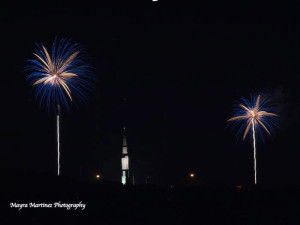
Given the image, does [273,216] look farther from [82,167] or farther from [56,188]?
[82,167]

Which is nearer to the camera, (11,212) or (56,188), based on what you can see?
(11,212)

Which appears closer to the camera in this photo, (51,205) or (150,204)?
(51,205)

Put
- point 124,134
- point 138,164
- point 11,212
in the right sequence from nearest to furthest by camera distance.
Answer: point 11,212 → point 124,134 → point 138,164

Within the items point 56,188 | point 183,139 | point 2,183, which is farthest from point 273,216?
point 183,139

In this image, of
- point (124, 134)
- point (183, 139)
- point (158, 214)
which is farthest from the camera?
point (183, 139)

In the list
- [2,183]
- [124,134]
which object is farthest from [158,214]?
[124,134]

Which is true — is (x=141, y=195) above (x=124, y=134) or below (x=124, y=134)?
below

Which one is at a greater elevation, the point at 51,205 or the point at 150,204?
the point at 51,205

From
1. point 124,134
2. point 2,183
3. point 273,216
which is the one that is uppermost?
point 124,134
